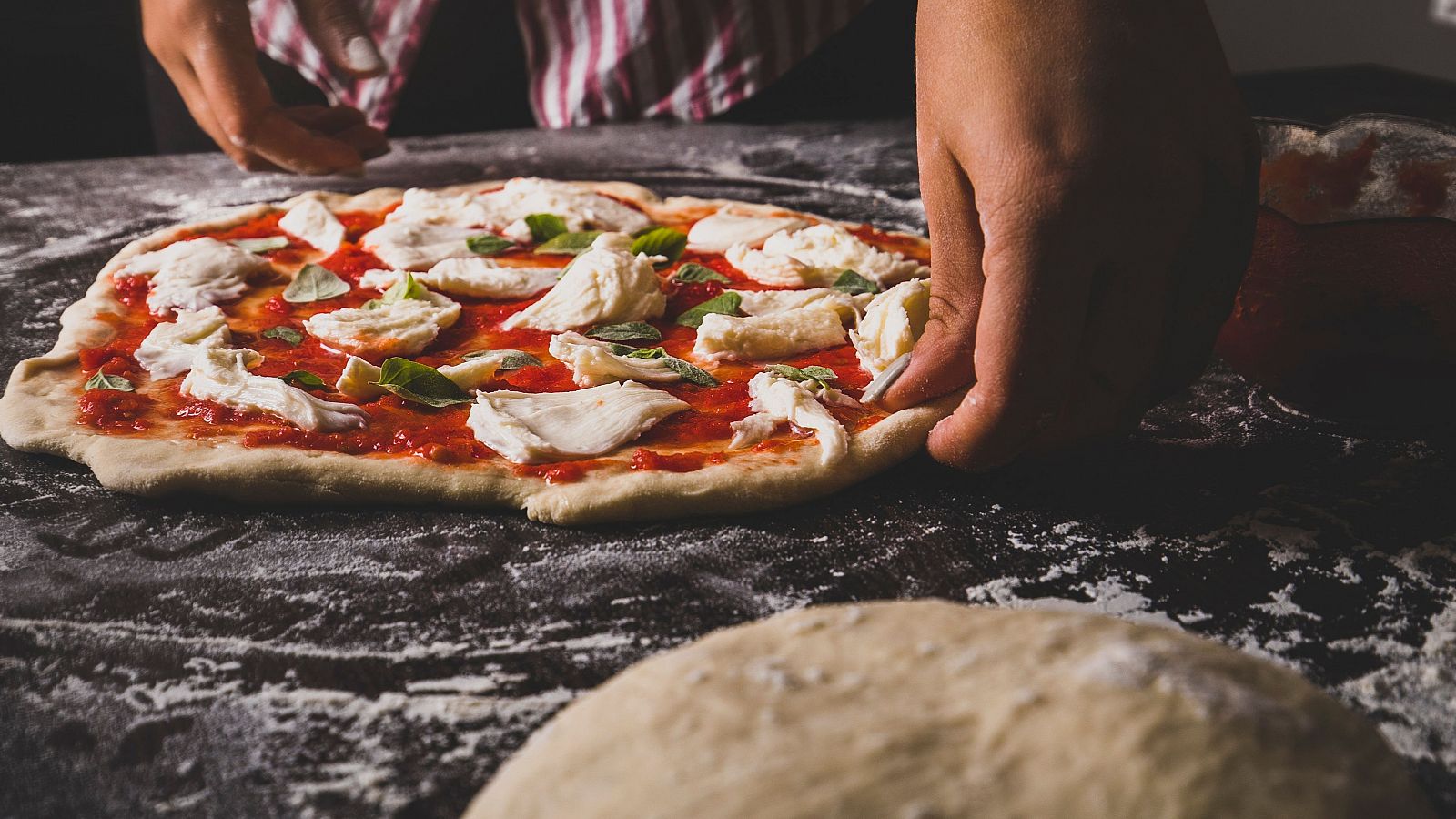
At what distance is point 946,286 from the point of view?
1776 mm

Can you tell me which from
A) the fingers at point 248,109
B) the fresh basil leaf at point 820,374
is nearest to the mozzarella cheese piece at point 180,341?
the fingers at point 248,109

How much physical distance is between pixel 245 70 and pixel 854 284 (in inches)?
74.9

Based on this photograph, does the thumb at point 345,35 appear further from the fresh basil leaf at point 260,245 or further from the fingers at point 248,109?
the fresh basil leaf at point 260,245

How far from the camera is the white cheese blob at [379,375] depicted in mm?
2049

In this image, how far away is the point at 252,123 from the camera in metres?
3.24

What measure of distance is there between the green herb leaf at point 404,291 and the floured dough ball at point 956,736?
1478 millimetres

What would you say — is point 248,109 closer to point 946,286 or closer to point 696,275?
point 696,275

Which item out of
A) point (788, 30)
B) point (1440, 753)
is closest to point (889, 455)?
point (1440, 753)

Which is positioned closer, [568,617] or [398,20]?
[568,617]

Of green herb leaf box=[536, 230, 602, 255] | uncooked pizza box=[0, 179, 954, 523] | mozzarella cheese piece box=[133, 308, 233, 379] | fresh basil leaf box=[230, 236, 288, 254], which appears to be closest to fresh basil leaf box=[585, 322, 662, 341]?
uncooked pizza box=[0, 179, 954, 523]

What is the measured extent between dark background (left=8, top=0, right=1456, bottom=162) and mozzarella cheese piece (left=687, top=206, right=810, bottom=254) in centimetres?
144

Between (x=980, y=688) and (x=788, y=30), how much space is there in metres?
3.45

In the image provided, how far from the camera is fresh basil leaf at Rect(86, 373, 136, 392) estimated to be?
2098 millimetres

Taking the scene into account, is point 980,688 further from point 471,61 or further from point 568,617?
point 471,61
